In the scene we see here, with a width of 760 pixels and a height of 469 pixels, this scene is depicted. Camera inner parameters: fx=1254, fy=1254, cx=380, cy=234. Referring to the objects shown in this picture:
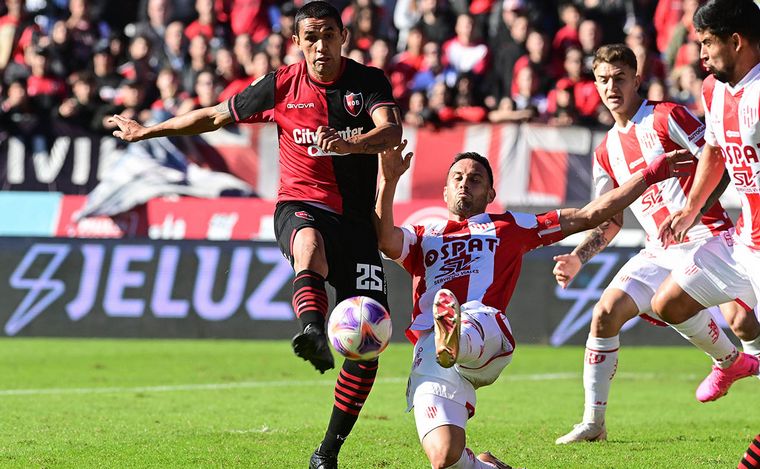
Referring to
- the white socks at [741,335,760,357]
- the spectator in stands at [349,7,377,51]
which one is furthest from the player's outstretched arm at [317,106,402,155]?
the spectator in stands at [349,7,377,51]

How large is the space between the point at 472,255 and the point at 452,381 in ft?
2.54

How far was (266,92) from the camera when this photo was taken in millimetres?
7395

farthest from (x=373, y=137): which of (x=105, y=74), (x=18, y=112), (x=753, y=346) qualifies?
(x=105, y=74)

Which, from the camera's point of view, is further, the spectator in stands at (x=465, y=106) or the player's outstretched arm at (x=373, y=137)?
the spectator in stands at (x=465, y=106)

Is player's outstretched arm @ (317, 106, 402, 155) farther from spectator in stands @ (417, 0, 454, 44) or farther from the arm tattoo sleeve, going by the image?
spectator in stands @ (417, 0, 454, 44)

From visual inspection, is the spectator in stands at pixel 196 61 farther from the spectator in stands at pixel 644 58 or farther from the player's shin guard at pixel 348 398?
the player's shin guard at pixel 348 398

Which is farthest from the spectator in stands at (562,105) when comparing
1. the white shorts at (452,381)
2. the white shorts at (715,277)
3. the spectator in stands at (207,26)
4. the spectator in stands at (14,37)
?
the white shorts at (452,381)

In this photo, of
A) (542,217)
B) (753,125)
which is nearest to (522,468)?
(542,217)

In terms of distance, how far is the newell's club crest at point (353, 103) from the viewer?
7.29 meters

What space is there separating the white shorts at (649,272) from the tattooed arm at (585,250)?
33 centimetres

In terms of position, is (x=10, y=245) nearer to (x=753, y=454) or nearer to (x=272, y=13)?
(x=272, y=13)

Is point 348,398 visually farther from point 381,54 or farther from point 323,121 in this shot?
point 381,54

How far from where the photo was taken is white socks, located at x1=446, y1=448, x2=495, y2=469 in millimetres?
6113

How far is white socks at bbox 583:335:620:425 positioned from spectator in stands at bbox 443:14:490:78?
971cm
